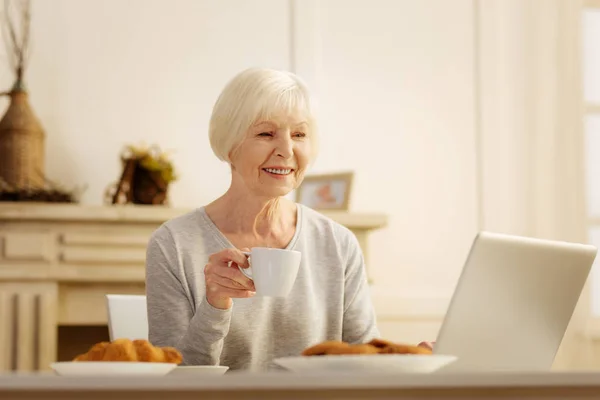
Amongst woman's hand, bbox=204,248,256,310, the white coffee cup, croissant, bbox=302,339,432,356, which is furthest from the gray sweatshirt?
croissant, bbox=302,339,432,356

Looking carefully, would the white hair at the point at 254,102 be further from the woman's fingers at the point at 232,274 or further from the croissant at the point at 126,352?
the croissant at the point at 126,352

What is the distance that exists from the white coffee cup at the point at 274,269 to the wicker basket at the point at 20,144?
6.56 ft

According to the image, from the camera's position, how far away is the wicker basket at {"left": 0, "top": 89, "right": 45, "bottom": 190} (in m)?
3.00

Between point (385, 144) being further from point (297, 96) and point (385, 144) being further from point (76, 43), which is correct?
point (297, 96)

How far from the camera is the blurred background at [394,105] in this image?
3.32 meters

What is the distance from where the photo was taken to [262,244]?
1851 mm

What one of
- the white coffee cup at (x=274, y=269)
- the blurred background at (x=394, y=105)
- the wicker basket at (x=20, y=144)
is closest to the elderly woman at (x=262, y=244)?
the white coffee cup at (x=274, y=269)

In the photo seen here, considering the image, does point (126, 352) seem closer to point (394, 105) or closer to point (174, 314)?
point (174, 314)

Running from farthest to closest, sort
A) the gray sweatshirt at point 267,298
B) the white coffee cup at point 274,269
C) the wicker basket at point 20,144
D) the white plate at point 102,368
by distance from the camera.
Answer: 1. the wicker basket at point 20,144
2. the gray sweatshirt at point 267,298
3. the white coffee cup at point 274,269
4. the white plate at point 102,368

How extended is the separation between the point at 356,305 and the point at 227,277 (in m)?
0.58

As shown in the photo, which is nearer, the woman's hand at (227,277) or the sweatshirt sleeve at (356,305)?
the woman's hand at (227,277)

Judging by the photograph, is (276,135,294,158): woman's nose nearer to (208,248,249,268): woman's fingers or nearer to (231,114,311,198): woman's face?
(231,114,311,198): woman's face

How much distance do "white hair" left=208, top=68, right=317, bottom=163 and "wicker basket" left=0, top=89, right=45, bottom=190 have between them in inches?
55.1


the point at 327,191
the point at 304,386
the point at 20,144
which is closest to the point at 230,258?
the point at 304,386
